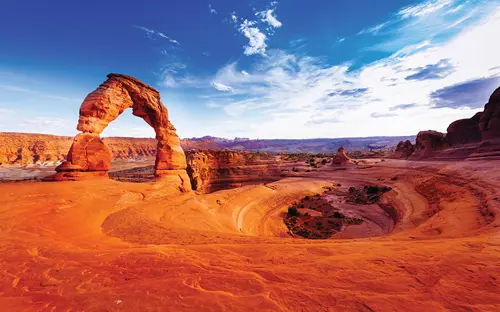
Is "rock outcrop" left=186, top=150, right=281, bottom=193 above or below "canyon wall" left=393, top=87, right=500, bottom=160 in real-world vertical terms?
below

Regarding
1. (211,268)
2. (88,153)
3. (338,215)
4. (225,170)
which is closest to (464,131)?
(338,215)

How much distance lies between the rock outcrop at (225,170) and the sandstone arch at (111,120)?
11.9 m

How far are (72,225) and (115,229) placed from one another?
1620mm

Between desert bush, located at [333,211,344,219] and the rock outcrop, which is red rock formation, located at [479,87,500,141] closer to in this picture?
desert bush, located at [333,211,344,219]

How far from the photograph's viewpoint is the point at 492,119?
19797 mm

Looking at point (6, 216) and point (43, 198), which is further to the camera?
point (43, 198)

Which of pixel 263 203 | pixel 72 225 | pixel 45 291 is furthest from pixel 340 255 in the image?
pixel 263 203

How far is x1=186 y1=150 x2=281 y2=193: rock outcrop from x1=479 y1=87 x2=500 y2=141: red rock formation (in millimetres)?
25327

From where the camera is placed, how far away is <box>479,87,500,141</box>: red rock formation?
19.5 meters

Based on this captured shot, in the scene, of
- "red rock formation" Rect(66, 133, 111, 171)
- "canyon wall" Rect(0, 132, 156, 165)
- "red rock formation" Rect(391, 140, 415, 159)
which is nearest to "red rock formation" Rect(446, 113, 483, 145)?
"red rock formation" Rect(391, 140, 415, 159)

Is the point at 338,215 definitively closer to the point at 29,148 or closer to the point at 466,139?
the point at 466,139

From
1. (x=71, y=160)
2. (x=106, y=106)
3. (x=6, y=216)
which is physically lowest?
(x=6, y=216)

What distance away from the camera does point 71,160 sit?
1373cm

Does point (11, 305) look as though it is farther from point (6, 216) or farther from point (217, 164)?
point (217, 164)
